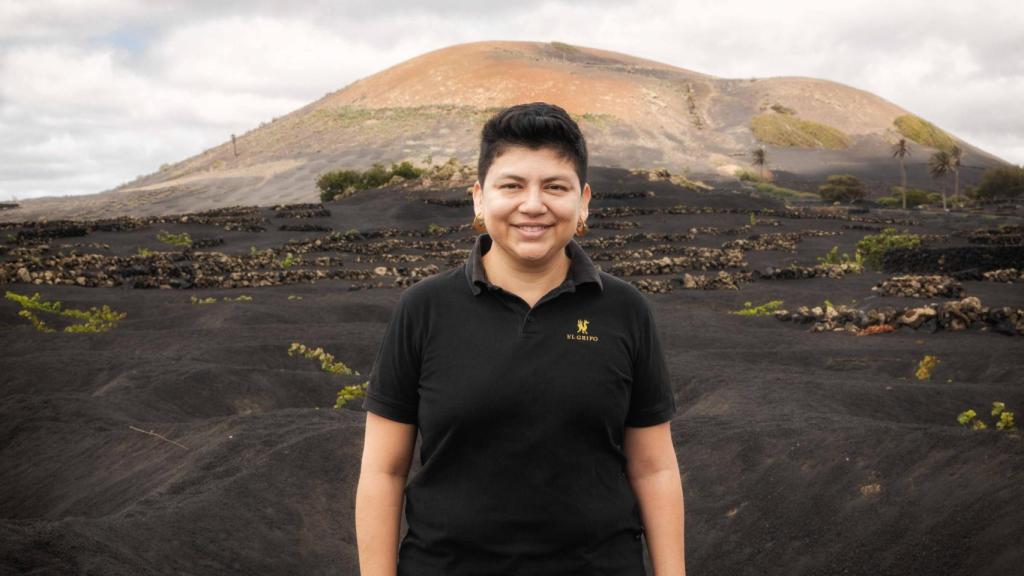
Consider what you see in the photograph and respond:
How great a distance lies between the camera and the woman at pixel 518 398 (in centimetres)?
277

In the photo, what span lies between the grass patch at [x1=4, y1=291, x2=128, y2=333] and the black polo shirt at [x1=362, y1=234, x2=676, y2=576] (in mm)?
17510

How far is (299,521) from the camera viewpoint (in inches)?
296

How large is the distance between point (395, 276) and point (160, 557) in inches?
976

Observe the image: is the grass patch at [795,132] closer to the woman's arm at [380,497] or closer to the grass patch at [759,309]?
the grass patch at [759,309]

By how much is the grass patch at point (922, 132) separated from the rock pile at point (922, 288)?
92244mm

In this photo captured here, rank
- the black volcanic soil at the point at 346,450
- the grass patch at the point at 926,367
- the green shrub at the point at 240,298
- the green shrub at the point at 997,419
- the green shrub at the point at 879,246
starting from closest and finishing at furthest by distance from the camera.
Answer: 1. the black volcanic soil at the point at 346,450
2. the green shrub at the point at 997,419
3. the grass patch at the point at 926,367
4. the green shrub at the point at 240,298
5. the green shrub at the point at 879,246

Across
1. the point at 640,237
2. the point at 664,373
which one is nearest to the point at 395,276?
the point at 640,237

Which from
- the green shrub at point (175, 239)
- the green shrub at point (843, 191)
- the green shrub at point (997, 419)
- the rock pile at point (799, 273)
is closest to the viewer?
the green shrub at point (997, 419)

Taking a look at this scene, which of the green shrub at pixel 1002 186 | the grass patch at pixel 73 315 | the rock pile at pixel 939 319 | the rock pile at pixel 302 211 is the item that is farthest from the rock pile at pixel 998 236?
the rock pile at pixel 302 211

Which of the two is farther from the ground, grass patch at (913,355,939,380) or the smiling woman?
the smiling woman

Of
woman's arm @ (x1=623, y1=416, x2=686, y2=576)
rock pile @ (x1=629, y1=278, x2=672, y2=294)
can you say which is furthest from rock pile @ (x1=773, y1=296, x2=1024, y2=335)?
woman's arm @ (x1=623, y1=416, x2=686, y2=576)

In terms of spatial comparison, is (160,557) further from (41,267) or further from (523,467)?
(41,267)

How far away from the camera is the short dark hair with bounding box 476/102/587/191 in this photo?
280cm

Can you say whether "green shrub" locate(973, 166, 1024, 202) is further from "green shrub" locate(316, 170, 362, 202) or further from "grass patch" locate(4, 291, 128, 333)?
"grass patch" locate(4, 291, 128, 333)
